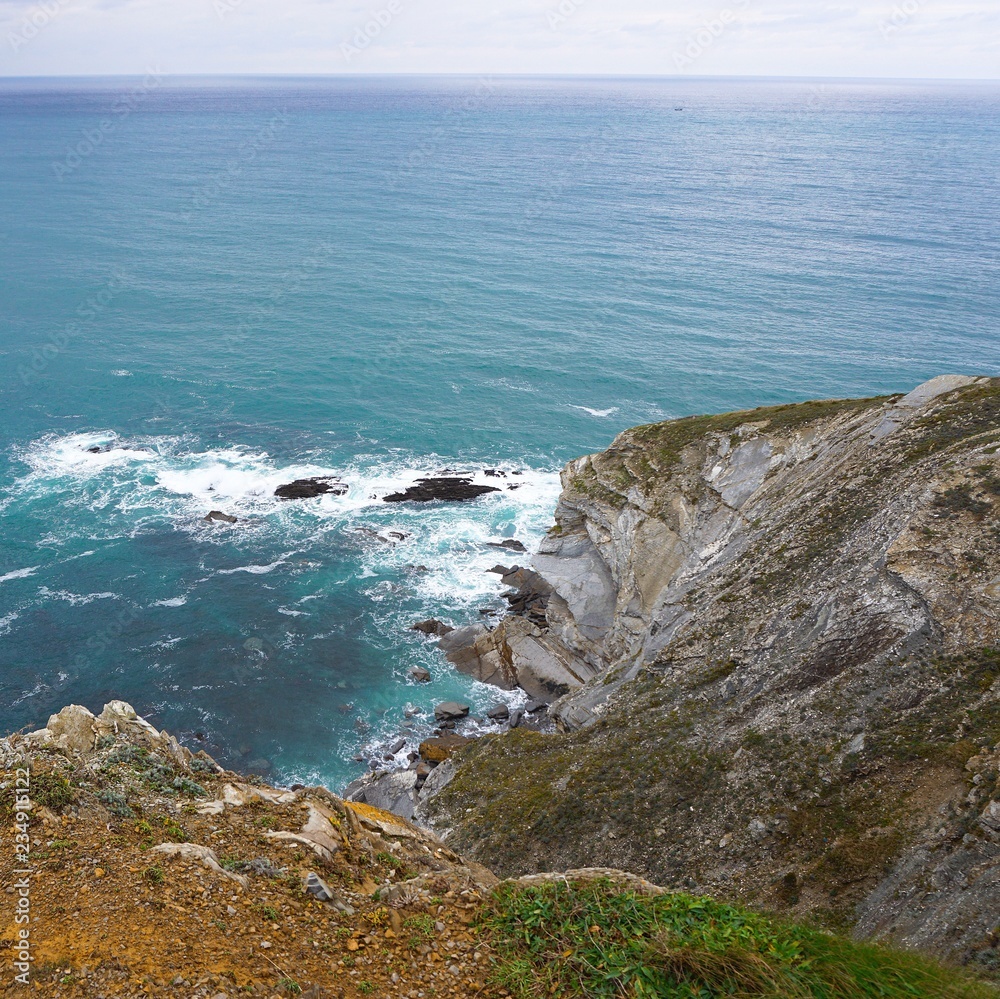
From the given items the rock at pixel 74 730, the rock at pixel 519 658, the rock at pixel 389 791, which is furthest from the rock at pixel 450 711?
the rock at pixel 74 730

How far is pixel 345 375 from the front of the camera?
79625mm

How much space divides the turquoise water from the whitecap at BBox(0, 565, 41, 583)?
191mm

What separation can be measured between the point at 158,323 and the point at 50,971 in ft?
294

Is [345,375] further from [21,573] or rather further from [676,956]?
[676,956]

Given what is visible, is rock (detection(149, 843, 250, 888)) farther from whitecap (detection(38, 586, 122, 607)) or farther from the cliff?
whitecap (detection(38, 586, 122, 607))

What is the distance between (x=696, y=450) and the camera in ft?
148

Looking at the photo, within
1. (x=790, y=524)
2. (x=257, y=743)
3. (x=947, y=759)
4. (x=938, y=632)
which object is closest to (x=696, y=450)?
(x=790, y=524)

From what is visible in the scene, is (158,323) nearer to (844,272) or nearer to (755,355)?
(755,355)

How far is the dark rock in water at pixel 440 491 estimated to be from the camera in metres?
61.0

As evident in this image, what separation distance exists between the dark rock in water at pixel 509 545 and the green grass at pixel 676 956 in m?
42.3
